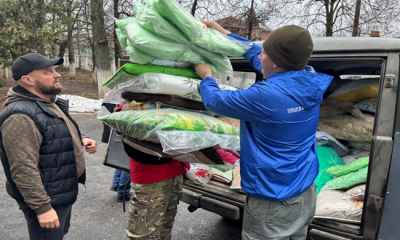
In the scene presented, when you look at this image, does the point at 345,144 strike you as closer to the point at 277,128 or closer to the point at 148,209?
the point at 277,128

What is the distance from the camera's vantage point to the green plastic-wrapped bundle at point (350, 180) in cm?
250

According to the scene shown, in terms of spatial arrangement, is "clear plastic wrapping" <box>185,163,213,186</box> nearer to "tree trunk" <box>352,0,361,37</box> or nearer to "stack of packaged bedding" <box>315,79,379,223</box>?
"stack of packaged bedding" <box>315,79,379,223</box>

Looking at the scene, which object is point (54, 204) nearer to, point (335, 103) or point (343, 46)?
point (343, 46)

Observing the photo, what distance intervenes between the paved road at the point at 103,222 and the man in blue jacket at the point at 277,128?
176cm

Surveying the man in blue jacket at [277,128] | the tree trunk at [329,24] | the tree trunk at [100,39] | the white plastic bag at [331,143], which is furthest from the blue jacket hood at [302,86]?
the tree trunk at [329,24]

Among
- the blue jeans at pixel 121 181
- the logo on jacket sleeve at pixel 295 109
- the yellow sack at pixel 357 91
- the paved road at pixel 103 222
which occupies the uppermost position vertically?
the logo on jacket sleeve at pixel 295 109

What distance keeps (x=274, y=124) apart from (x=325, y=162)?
1.84 meters

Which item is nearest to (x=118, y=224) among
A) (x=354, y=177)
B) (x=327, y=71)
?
(x=354, y=177)

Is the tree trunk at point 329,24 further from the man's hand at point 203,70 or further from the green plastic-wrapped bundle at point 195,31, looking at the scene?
the man's hand at point 203,70

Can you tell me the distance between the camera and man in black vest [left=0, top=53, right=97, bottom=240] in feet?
5.95

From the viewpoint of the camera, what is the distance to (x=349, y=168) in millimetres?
2773

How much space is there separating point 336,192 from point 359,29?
35.2ft

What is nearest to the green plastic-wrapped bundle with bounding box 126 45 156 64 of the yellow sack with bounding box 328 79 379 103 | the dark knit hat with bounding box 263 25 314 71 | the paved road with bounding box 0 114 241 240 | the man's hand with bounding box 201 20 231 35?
the man's hand with bounding box 201 20 231 35

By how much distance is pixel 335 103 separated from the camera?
385 cm
